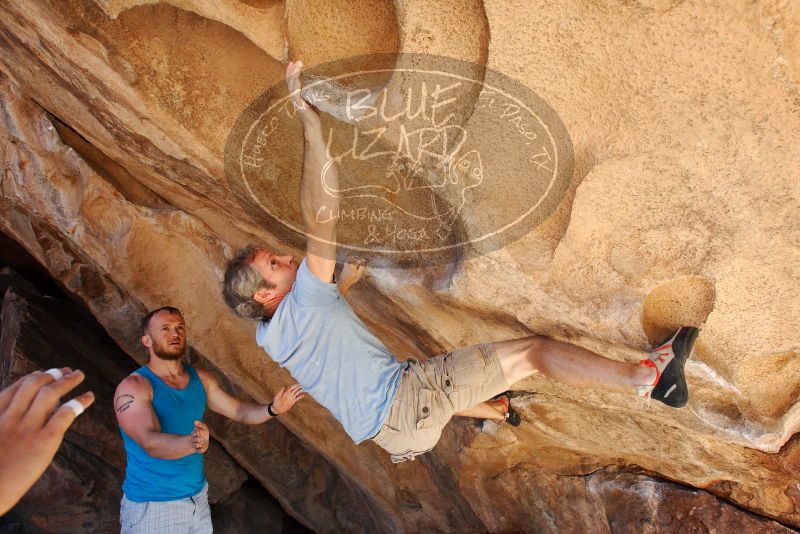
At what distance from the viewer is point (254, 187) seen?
2.21 meters

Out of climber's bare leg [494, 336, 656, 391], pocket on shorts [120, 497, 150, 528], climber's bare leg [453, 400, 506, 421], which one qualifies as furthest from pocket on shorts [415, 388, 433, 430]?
pocket on shorts [120, 497, 150, 528]

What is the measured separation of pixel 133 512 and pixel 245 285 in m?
A: 1.00

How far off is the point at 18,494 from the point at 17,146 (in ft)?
5.79

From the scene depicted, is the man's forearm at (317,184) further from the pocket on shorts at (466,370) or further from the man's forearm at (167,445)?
the man's forearm at (167,445)

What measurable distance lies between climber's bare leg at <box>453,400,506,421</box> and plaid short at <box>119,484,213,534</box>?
1.03 meters

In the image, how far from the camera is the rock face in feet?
4.73

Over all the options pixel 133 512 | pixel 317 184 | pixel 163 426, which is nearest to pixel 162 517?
pixel 133 512

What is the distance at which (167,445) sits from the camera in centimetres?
205

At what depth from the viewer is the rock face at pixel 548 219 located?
1.44m

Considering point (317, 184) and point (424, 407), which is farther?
point (424, 407)

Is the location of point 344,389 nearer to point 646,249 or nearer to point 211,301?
point 646,249

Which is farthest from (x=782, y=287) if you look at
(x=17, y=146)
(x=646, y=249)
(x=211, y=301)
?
(x=17, y=146)

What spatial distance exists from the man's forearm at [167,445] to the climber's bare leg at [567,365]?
102cm

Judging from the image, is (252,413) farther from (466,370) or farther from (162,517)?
(466,370)
